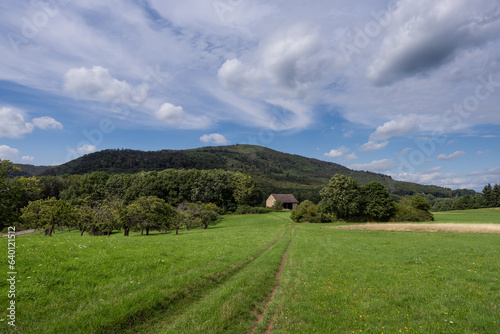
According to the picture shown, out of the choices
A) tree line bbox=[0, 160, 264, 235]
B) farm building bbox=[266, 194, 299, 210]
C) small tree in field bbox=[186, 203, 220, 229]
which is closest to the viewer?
small tree in field bbox=[186, 203, 220, 229]

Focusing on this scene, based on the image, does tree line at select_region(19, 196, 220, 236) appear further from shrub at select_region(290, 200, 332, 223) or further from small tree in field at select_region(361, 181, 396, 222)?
small tree in field at select_region(361, 181, 396, 222)

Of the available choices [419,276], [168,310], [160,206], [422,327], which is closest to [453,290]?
[419,276]

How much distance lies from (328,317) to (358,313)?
124 centimetres

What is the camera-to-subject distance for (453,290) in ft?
33.2

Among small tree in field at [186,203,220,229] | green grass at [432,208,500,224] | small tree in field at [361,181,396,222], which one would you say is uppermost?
small tree in field at [361,181,396,222]

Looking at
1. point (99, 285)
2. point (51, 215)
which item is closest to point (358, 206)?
point (99, 285)

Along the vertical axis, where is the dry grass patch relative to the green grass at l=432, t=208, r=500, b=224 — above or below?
below

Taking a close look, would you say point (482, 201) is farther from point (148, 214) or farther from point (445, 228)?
point (148, 214)

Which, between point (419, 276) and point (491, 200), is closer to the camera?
point (419, 276)

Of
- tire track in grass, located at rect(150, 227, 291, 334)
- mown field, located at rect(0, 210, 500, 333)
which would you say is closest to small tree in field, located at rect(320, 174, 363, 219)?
mown field, located at rect(0, 210, 500, 333)

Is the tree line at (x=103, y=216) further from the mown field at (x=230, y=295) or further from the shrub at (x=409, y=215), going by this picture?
the shrub at (x=409, y=215)

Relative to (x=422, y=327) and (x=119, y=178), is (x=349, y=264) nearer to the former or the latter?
(x=422, y=327)

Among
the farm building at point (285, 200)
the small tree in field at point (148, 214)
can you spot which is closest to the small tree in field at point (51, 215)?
the small tree in field at point (148, 214)

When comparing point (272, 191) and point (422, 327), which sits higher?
point (272, 191)
